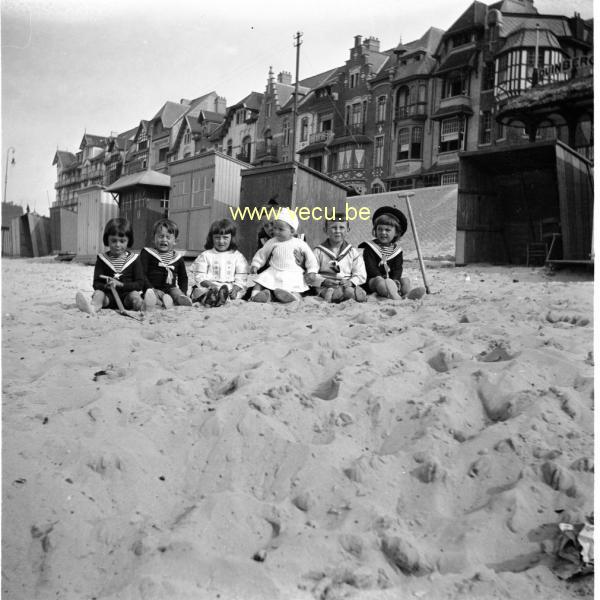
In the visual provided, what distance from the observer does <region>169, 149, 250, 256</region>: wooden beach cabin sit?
11.5 meters

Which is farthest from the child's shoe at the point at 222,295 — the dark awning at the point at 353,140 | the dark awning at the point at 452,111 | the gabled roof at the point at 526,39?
the dark awning at the point at 353,140

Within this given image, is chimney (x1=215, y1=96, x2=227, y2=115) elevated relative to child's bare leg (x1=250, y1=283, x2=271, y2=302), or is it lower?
elevated

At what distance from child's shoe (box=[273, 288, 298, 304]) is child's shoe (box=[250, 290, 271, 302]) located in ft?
0.27

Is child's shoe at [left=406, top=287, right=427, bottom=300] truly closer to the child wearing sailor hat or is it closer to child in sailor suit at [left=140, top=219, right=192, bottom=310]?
the child wearing sailor hat

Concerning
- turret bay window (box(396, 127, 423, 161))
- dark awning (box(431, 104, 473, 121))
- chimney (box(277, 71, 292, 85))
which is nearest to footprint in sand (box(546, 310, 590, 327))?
dark awning (box(431, 104, 473, 121))

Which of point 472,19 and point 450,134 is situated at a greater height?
point 472,19

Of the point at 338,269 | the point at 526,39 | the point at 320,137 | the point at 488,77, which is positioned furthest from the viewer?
the point at 320,137

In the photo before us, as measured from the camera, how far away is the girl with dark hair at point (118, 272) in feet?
15.4

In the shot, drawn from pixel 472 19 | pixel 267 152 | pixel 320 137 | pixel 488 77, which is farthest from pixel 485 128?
pixel 267 152

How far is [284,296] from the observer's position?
514cm

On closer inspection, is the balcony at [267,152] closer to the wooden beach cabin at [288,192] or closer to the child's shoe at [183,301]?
the wooden beach cabin at [288,192]

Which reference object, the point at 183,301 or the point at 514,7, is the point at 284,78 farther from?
the point at 183,301

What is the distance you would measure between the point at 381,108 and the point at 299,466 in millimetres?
24462

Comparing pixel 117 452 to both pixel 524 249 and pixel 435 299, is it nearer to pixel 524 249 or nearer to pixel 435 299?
pixel 435 299
